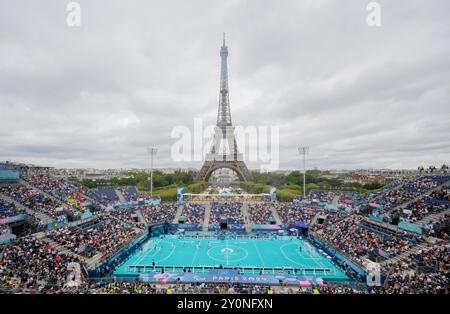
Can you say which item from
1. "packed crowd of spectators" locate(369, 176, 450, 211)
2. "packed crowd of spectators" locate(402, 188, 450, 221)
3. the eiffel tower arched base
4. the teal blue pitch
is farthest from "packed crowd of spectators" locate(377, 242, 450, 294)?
the eiffel tower arched base

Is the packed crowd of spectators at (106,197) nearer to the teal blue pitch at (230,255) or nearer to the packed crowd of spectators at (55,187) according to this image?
the packed crowd of spectators at (55,187)

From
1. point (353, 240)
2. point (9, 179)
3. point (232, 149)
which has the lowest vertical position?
point (353, 240)

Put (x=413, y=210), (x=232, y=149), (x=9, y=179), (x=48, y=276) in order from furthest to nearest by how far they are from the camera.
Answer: (x=232, y=149), (x=9, y=179), (x=413, y=210), (x=48, y=276)

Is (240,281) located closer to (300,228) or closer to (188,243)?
(188,243)

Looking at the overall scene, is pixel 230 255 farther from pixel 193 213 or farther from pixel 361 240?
pixel 361 240

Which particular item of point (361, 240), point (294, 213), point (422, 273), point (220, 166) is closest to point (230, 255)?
point (361, 240)
